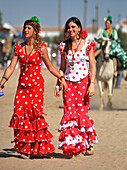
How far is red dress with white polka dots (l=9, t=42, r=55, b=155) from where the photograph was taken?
249 inches

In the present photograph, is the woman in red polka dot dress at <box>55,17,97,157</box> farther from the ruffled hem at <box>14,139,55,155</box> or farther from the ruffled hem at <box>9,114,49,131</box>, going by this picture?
the ruffled hem at <box>9,114,49,131</box>

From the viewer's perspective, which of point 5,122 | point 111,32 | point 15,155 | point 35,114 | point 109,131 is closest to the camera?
point 35,114

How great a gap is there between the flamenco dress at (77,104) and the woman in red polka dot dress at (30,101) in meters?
0.19

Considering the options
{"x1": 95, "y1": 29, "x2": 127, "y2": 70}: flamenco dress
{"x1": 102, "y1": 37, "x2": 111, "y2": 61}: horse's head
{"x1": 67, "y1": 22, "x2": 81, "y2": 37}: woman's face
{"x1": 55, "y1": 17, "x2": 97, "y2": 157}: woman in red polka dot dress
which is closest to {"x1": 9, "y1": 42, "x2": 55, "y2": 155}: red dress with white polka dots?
{"x1": 55, "y1": 17, "x2": 97, "y2": 157}: woman in red polka dot dress

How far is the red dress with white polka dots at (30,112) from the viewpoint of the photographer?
632 centimetres

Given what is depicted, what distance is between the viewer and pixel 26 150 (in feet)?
20.8

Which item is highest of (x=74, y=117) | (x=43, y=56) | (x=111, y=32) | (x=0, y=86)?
(x=111, y=32)

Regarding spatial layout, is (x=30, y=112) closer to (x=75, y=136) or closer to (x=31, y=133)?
(x=31, y=133)

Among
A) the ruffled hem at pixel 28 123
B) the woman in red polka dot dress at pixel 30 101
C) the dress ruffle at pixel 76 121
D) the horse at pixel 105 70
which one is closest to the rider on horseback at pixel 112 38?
the horse at pixel 105 70

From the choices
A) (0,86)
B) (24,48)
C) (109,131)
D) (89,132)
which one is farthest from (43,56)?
(109,131)

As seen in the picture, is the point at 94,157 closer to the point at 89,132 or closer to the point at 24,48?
the point at 89,132

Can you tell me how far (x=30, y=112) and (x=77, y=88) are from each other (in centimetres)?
76

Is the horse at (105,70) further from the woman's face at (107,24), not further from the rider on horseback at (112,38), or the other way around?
the woman's face at (107,24)

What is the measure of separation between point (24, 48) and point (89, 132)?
1.49 m
